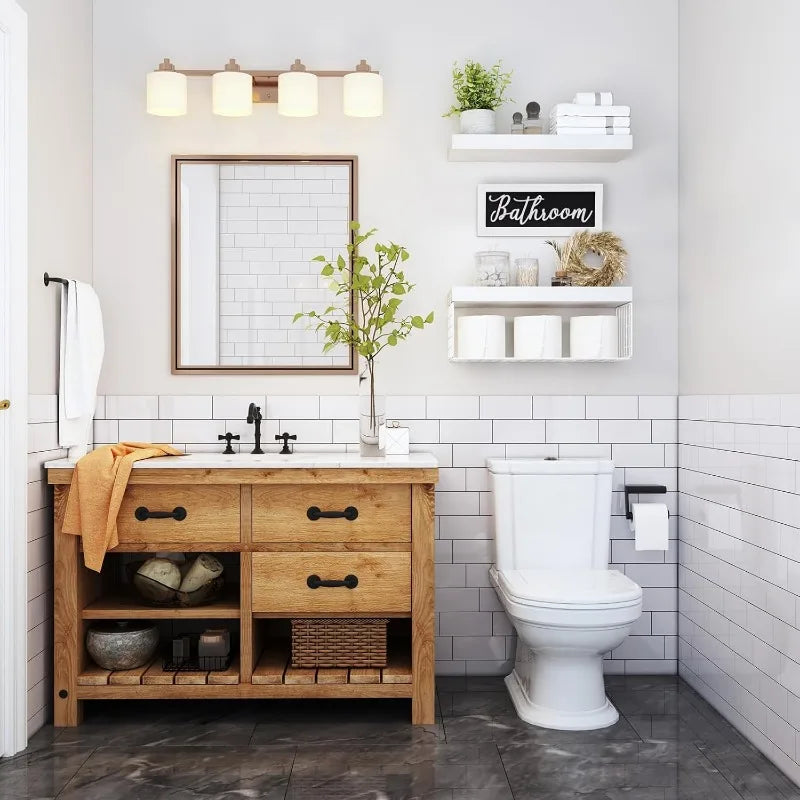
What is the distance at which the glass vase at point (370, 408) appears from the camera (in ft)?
10.5

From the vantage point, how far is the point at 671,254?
340cm

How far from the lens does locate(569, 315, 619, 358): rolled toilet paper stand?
3209mm

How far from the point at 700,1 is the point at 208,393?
2.32 m

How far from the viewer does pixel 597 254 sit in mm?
3322

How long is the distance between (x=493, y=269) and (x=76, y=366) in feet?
5.05

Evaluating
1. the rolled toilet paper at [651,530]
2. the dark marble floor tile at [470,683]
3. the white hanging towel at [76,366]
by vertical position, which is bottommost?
the dark marble floor tile at [470,683]

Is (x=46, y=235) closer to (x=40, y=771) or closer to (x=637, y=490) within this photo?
(x=40, y=771)

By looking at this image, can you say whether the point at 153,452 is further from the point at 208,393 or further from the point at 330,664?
the point at 330,664

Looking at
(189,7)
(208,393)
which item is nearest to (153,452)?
(208,393)

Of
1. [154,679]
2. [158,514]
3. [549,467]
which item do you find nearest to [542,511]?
[549,467]

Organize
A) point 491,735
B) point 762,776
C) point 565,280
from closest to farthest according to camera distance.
Answer: 1. point 762,776
2. point 491,735
3. point 565,280

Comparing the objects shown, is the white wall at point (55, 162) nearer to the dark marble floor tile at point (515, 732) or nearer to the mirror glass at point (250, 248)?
the mirror glass at point (250, 248)

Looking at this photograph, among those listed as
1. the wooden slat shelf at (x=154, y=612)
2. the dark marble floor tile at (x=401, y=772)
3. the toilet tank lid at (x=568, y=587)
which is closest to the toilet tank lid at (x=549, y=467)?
the toilet tank lid at (x=568, y=587)

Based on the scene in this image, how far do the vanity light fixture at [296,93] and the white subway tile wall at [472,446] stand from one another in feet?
3.50
